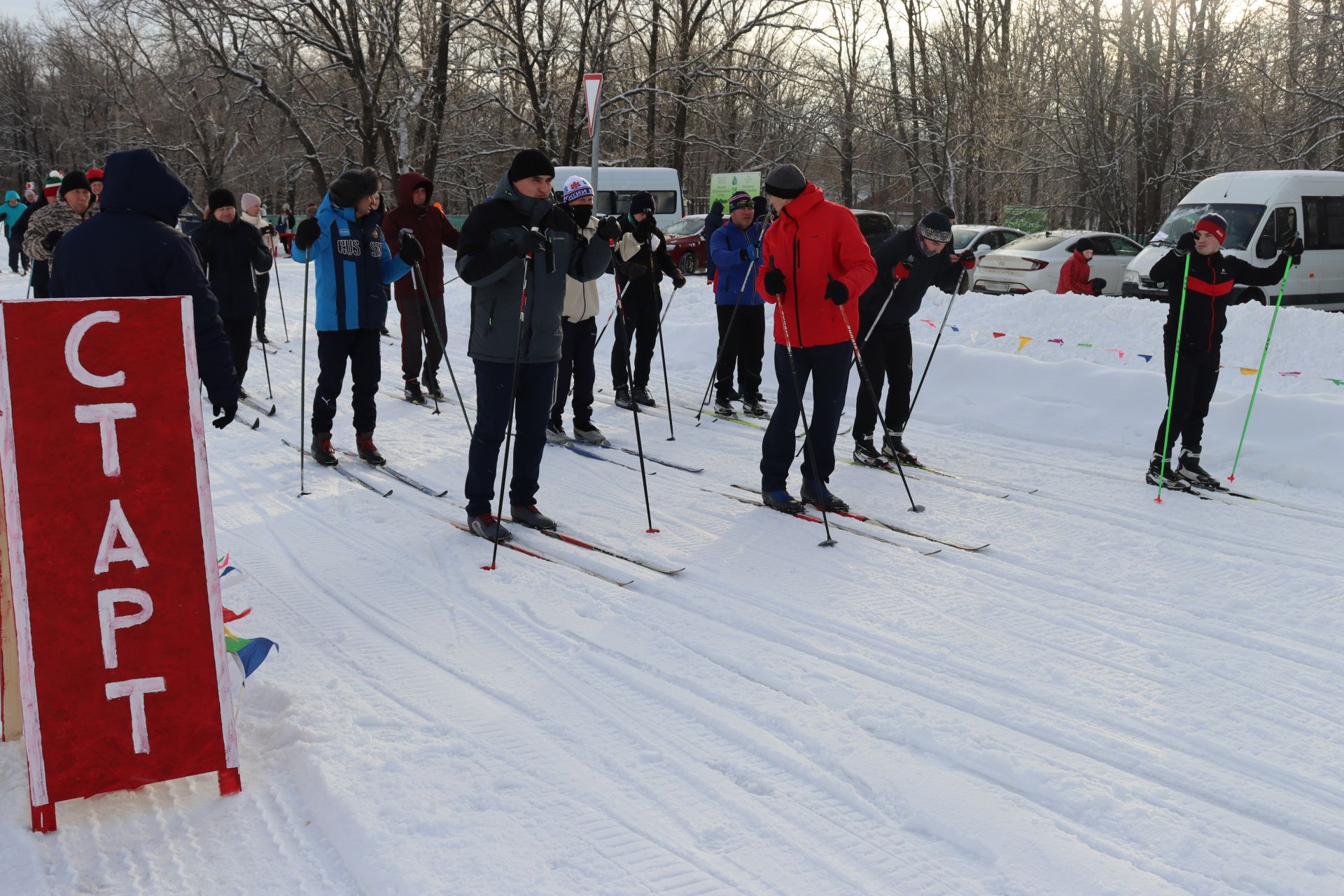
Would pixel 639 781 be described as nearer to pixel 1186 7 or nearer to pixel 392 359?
pixel 392 359

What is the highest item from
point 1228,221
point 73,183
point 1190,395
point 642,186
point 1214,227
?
point 642,186

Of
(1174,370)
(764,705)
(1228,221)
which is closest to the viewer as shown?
(764,705)

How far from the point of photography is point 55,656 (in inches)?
103

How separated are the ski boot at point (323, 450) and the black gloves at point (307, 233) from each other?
1211mm

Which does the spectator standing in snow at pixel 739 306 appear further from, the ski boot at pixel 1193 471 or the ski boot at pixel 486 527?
the ski boot at pixel 486 527

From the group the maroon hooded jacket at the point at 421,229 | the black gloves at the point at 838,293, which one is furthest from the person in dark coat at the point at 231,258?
the black gloves at the point at 838,293

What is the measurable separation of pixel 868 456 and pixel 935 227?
1.53 metres

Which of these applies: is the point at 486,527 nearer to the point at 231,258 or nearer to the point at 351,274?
the point at 351,274

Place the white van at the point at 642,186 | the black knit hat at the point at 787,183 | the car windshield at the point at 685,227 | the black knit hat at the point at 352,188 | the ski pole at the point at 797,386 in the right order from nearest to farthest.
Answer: the black knit hat at the point at 787,183 → the ski pole at the point at 797,386 → the black knit hat at the point at 352,188 → the car windshield at the point at 685,227 → the white van at the point at 642,186

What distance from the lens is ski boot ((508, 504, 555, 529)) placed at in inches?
213

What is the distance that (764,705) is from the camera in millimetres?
3430

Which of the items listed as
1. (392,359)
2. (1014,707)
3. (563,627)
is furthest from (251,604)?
(392,359)

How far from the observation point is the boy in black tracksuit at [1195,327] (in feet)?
21.0

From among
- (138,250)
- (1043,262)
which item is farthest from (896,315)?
(1043,262)
